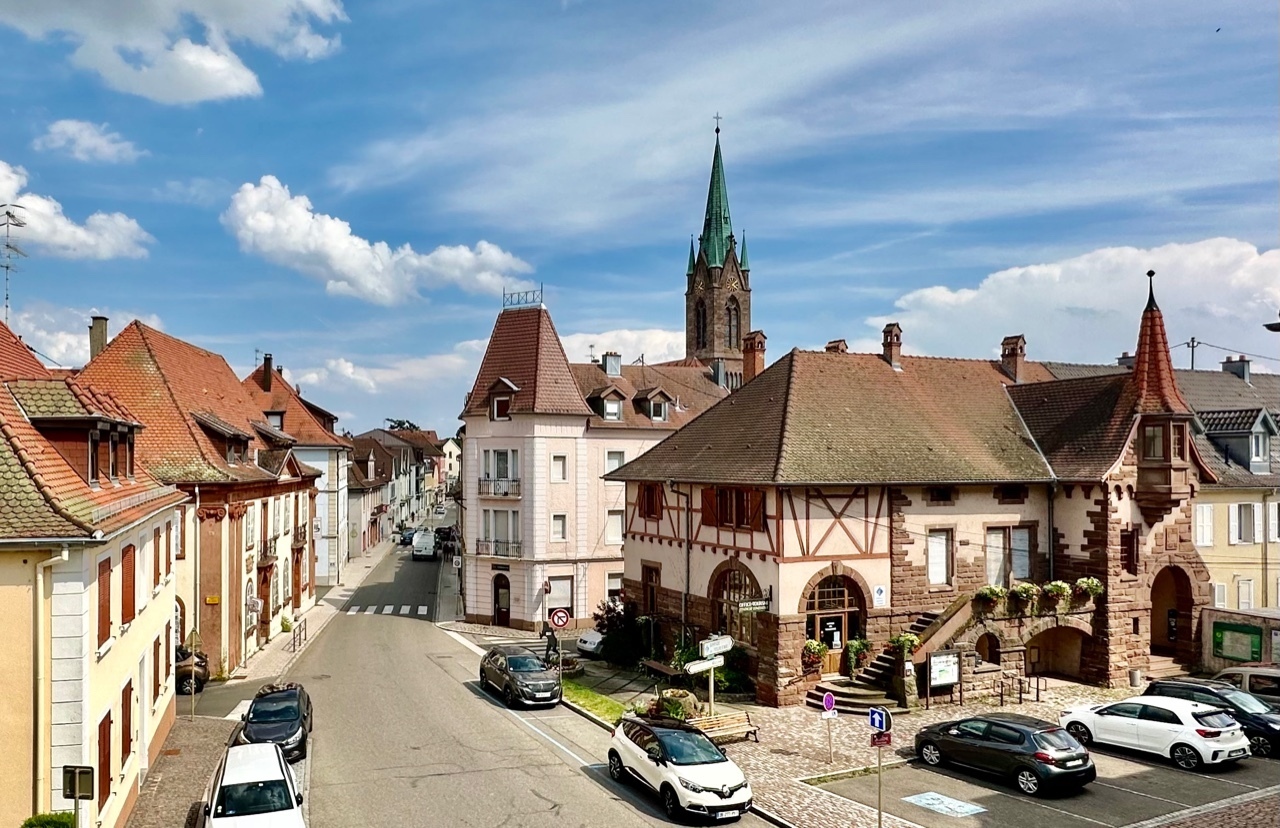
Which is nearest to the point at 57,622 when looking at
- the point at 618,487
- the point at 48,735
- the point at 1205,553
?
the point at 48,735

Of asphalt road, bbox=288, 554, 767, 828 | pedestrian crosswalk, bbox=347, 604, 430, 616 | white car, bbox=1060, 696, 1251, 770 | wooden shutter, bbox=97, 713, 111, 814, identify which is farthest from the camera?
pedestrian crosswalk, bbox=347, 604, 430, 616

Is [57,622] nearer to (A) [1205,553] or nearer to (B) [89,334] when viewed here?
(B) [89,334]

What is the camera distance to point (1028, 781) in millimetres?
19141

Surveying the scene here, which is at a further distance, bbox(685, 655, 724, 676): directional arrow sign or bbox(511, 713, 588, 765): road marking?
bbox(685, 655, 724, 676): directional arrow sign

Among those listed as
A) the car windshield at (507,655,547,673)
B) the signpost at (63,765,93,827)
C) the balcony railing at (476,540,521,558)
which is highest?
the signpost at (63,765,93,827)

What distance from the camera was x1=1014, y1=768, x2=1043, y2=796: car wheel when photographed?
18984 mm

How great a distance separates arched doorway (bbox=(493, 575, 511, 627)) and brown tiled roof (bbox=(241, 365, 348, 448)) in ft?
61.5

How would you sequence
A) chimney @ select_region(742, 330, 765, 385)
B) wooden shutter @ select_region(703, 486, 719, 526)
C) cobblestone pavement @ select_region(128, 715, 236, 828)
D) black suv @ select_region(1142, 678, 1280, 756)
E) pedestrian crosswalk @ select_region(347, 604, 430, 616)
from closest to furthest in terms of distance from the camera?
cobblestone pavement @ select_region(128, 715, 236, 828), black suv @ select_region(1142, 678, 1280, 756), wooden shutter @ select_region(703, 486, 719, 526), chimney @ select_region(742, 330, 765, 385), pedestrian crosswalk @ select_region(347, 604, 430, 616)

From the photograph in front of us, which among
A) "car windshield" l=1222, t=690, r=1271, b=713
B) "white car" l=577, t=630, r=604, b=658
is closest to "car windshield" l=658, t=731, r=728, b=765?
"car windshield" l=1222, t=690, r=1271, b=713

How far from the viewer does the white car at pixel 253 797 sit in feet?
49.6

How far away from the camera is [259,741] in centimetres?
2073

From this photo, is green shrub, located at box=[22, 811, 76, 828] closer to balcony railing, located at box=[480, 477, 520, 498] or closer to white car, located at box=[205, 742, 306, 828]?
white car, located at box=[205, 742, 306, 828]

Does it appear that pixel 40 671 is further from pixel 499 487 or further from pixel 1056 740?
pixel 499 487

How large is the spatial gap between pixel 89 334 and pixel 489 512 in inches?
716
